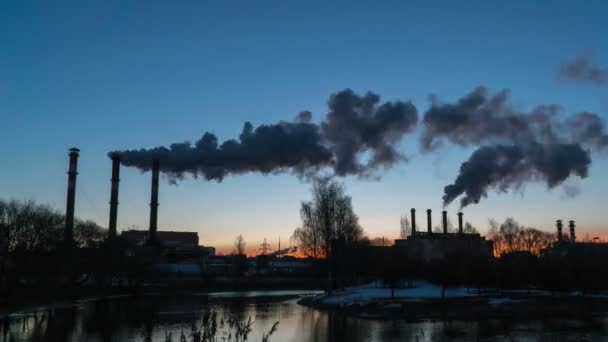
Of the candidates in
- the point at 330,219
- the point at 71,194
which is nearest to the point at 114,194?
the point at 71,194

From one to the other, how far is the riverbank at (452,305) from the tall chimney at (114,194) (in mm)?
46057

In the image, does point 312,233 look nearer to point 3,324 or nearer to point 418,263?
point 418,263

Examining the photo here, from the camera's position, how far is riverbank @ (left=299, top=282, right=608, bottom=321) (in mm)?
39906

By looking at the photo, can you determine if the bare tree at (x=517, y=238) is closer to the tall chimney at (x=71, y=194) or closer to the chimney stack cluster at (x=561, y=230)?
the chimney stack cluster at (x=561, y=230)

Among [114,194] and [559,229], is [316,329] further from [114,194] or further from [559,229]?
[559,229]

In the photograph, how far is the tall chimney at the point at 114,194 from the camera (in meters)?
90.5

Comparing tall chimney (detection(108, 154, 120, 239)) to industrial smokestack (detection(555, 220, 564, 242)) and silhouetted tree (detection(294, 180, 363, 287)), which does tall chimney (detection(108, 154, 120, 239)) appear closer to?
silhouetted tree (detection(294, 180, 363, 287))

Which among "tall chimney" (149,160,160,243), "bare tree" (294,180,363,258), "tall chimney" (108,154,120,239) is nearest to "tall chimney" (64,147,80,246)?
"tall chimney" (108,154,120,239)

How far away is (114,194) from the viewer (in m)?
93.6

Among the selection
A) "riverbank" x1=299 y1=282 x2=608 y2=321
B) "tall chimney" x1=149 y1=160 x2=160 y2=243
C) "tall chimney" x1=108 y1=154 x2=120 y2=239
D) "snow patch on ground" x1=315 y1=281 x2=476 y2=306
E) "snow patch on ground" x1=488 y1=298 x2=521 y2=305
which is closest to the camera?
"riverbank" x1=299 y1=282 x2=608 y2=321

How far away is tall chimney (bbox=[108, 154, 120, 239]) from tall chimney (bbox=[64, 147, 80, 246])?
238 inches

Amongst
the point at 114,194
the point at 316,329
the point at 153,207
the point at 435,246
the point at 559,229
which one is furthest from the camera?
the point at 559,229

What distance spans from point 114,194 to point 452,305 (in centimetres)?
6502

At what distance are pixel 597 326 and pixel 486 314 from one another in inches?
369
